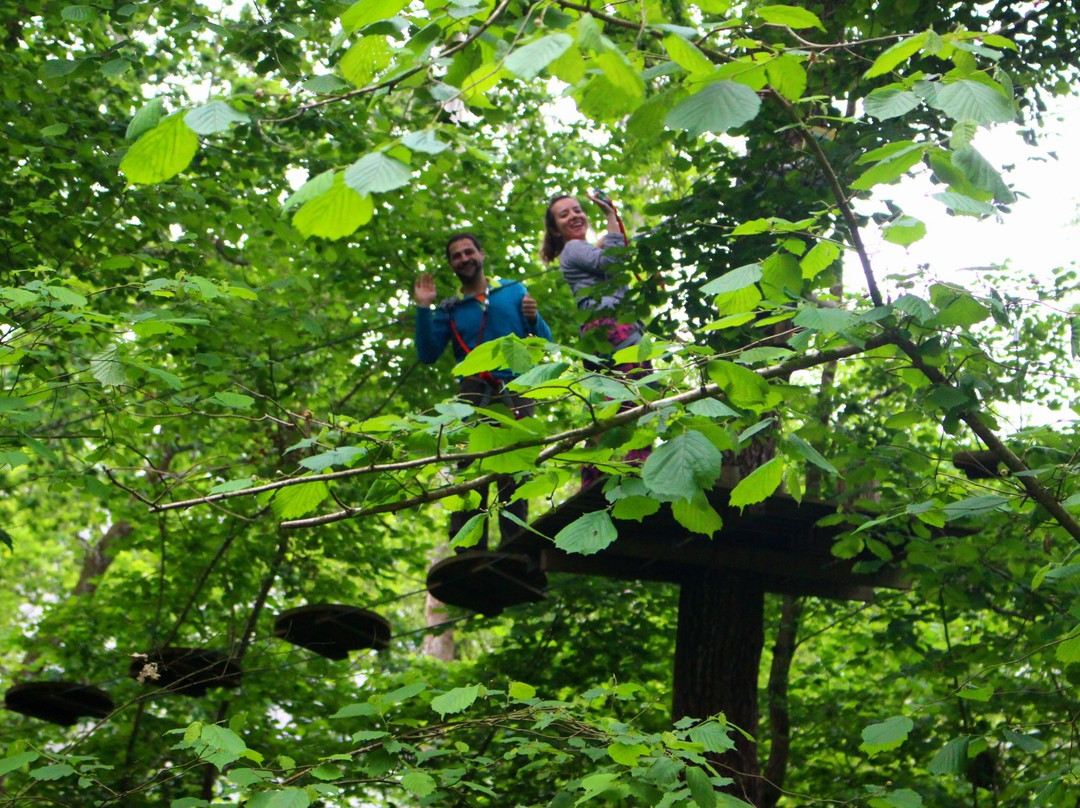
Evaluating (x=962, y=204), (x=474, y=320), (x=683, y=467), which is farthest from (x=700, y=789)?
(x=474, y=320)

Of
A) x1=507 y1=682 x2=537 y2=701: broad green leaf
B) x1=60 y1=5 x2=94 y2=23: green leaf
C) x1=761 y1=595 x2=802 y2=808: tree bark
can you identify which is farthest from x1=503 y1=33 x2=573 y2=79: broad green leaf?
x1=761 y1=595 x2=802 y2=808: tree bark

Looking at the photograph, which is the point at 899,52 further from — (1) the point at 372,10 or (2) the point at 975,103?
(1) the point at 372,10

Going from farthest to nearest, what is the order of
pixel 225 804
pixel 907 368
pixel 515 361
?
pixel 225 804 < pixel 907 368 < pixel 515 361

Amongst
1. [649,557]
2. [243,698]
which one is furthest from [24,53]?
[649,557]

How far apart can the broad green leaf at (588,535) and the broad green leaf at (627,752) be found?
1.22 meters

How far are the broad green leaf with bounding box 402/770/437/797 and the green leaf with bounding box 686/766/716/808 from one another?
0.90 metres

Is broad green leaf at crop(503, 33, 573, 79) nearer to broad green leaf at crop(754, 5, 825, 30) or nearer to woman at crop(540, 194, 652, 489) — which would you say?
broad green leaf at crop(754, 5, 825, 30)

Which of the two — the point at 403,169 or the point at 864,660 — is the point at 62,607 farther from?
the point at 403,169

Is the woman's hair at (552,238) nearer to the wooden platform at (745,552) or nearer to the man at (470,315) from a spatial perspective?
the man at (470,315)

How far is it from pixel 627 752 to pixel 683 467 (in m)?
1.54

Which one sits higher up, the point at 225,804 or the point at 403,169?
the point at 403,169

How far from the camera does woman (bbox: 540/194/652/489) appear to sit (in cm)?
552

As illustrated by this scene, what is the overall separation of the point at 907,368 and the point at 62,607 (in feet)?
21.5

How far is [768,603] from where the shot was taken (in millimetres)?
7770
